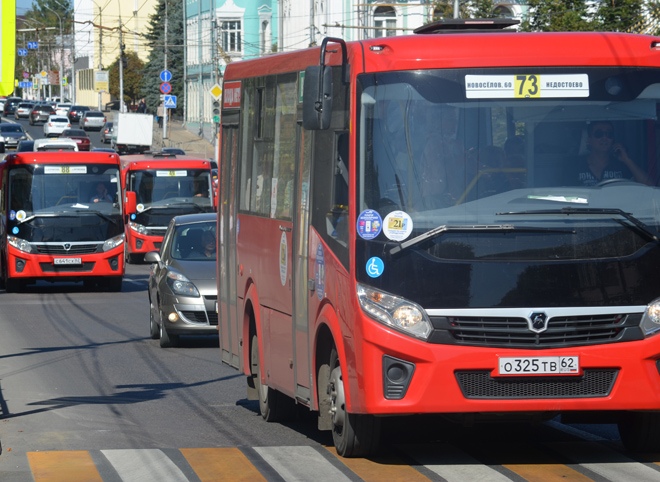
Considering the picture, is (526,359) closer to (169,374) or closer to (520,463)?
(520,463)

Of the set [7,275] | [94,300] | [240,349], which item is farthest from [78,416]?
[7,275]

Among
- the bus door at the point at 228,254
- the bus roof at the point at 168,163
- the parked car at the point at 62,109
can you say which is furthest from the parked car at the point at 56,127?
the bus door at the point at 228,254

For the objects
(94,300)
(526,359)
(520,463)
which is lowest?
(94,300)

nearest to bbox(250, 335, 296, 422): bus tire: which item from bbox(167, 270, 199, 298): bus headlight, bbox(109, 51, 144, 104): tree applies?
bbox(167, 270, 199, 298): bus headlight

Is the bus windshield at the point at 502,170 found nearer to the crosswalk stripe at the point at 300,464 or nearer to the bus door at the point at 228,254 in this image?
the crosswalk stripe at the point at 300,464

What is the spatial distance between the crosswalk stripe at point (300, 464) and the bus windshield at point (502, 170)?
117 cm

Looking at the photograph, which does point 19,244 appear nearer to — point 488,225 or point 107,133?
point 488,225

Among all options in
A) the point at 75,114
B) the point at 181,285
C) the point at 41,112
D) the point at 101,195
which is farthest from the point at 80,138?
the point at 181,285

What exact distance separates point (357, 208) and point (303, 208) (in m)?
1.08

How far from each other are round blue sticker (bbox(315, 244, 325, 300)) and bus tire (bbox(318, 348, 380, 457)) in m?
0.37

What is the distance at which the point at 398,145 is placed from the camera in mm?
8352

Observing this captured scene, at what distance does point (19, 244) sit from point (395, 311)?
19643 millimetres

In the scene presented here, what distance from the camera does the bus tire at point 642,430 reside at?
9.02 meters

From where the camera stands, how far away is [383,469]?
852 cm
